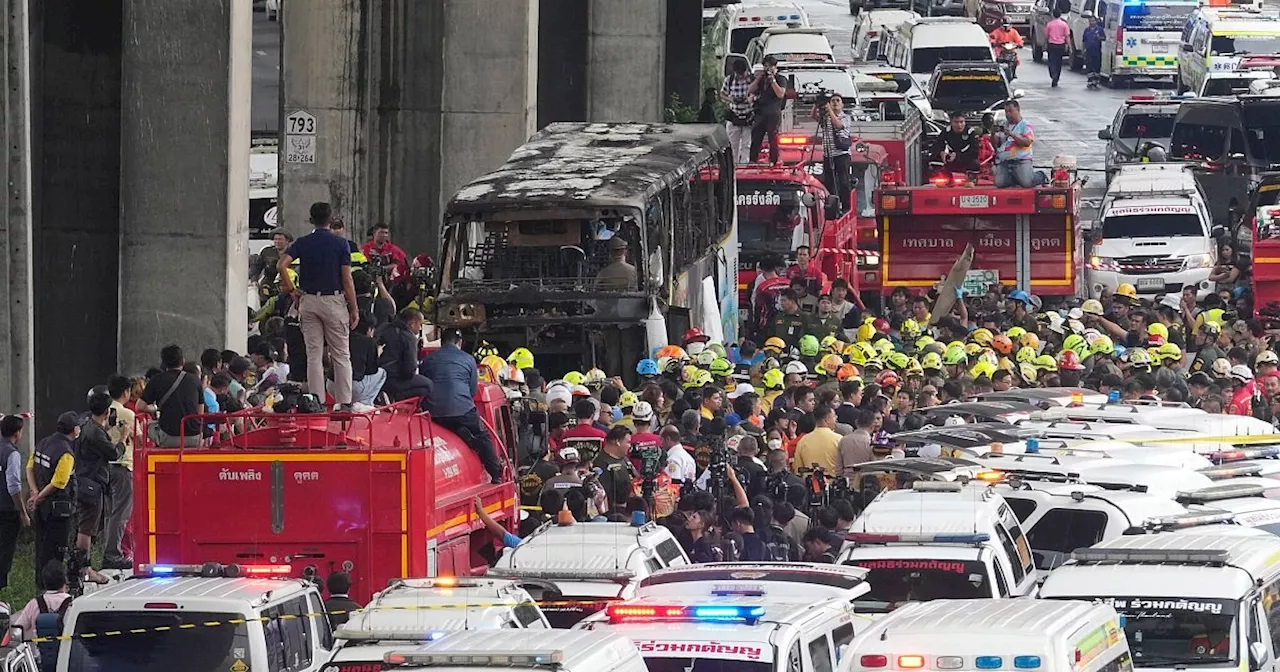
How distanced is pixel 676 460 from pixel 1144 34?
1656 inches

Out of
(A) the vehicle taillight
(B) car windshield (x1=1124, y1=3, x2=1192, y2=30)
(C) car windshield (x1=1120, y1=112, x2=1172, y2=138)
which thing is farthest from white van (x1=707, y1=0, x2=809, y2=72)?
(A) the vehicle taillight

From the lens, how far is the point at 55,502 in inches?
727

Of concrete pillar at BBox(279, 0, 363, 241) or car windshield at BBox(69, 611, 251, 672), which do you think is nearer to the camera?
car windshield at BBox(69, 611, 251, 672)

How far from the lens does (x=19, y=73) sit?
66.7ft

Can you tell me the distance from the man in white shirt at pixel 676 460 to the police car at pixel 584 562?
268cm

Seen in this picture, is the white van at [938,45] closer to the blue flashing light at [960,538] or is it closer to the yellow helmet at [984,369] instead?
the yellow helmet at [984,369]

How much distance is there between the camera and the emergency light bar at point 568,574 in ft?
50.8

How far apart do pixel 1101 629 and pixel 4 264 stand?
1013cm

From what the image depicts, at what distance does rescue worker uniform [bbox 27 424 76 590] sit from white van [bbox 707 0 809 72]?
41794 mm

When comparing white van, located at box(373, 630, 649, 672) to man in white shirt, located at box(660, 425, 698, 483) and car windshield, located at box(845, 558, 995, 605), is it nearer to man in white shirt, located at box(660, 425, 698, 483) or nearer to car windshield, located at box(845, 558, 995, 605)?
car windshield, located at box(845, 558, 995, 605)

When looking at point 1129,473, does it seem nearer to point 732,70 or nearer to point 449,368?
point 449,368

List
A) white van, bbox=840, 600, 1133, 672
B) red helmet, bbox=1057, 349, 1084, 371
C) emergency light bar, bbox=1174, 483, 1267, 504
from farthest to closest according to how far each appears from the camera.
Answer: red helmet, bbox=1057, 349, 1084, 371
emergency light bar, bbox=1174, 483, 1267, 504
white van, bbox=840, 600, 1133, 672

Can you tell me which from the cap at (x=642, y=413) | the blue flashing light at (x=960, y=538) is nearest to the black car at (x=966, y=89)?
the cap at (x=642, y=413)

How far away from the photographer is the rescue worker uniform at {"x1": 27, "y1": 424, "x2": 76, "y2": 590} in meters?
18.5
